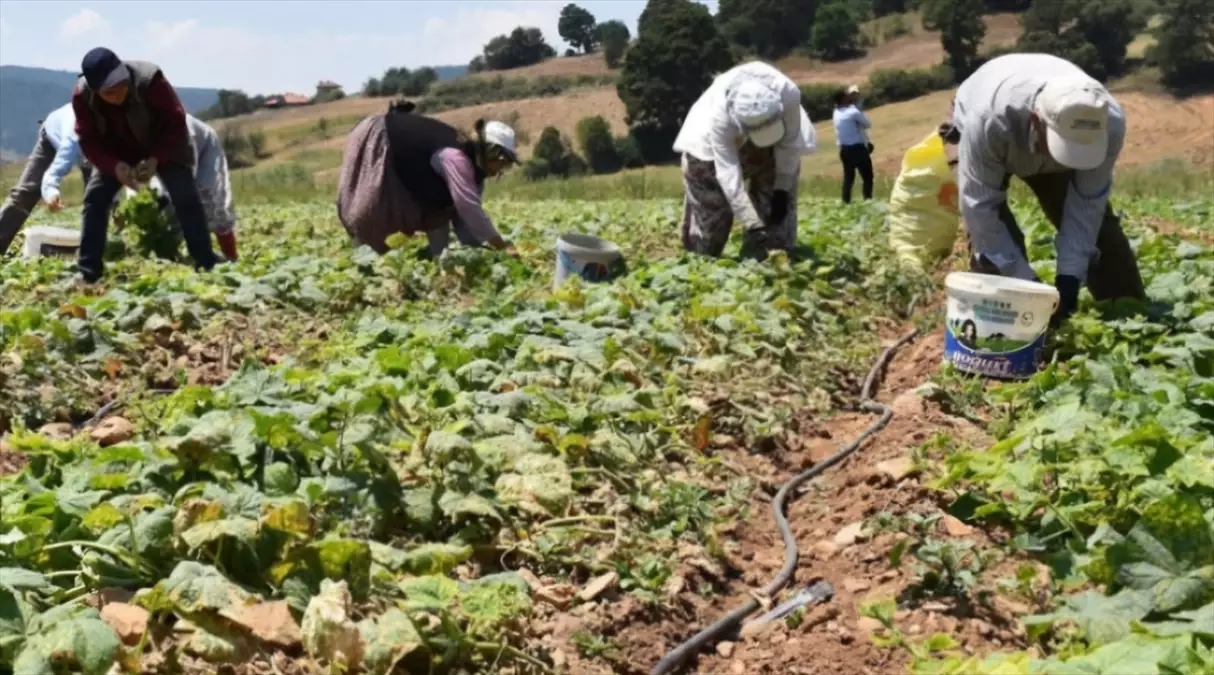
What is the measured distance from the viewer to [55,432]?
4.05 metres

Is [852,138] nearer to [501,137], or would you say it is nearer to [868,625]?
[501,137]

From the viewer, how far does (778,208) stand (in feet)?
22.6

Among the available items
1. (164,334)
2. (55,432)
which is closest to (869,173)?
(164,334)

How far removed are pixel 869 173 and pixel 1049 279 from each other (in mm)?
8149

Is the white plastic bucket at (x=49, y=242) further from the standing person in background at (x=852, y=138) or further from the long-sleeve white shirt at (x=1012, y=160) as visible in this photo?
the standing person in background at (x=852, y=138)

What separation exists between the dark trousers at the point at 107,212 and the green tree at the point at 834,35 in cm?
5634

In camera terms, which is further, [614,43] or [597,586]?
[614,43]

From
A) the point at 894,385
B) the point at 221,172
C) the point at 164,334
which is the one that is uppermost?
the point at 221,172

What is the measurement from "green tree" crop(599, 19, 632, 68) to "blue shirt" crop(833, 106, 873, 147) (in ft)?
190

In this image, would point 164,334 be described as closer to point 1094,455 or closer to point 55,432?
point 55,432

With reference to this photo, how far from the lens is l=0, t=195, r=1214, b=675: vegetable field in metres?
2.31

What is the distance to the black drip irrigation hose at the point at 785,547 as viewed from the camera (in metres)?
2.70

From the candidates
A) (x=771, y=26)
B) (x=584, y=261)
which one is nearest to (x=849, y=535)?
(x=584, y=261)

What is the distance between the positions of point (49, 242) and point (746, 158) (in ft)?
14.3
